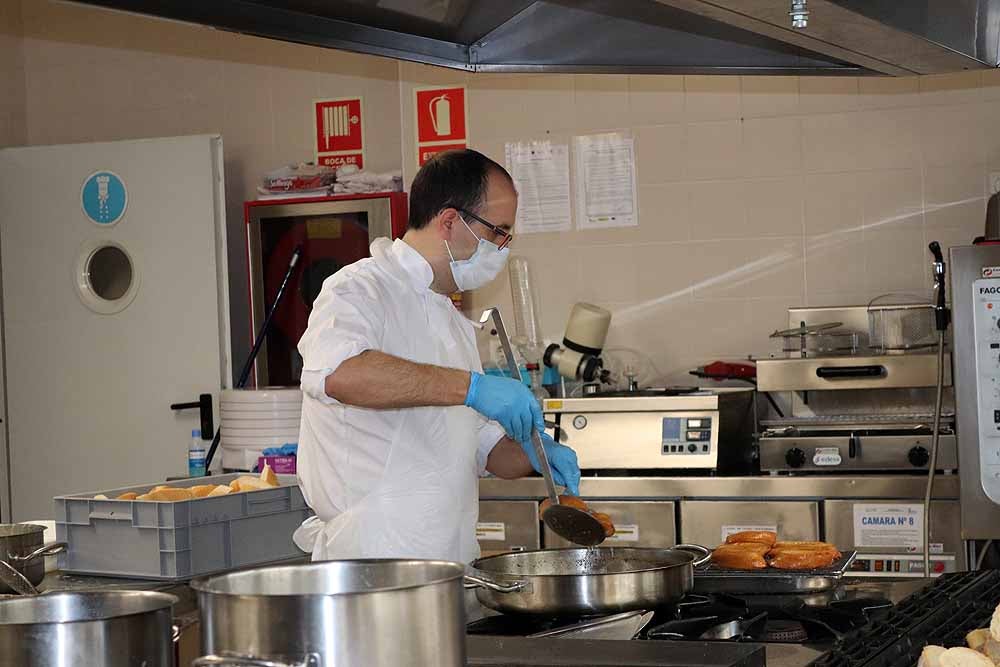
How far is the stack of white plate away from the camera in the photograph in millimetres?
4430

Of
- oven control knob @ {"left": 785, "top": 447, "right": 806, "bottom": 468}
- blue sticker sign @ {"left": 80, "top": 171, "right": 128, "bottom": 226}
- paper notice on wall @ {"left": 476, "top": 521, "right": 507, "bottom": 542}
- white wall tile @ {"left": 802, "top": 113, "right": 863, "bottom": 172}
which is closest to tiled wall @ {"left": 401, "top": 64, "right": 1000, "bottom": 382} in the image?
white wall tile @ {"left": 802, "top": 113, "right": 863, "bottom": 172}

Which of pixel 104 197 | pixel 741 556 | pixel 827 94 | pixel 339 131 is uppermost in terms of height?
pixel 339 131

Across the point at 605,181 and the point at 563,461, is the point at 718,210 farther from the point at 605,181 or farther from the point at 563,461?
the point at 563,461

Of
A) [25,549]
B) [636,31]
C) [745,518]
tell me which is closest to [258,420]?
[745,518]

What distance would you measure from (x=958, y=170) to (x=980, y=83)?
308 millimetres

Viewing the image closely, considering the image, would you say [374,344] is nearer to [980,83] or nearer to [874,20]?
[874,20]

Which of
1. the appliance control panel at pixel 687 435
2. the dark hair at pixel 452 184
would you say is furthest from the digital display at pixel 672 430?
the dark hair at pixel 452 184

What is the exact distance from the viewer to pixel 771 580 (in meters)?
2.03

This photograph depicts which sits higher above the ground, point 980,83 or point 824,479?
point 980,83

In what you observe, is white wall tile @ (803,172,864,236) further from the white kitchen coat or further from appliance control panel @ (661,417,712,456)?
the white kitchen coat

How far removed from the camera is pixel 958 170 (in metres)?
4.39

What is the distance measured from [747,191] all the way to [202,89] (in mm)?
2802

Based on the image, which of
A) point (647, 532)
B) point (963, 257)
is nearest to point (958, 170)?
point (963, 257)

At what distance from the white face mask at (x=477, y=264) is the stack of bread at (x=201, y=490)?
834mm
